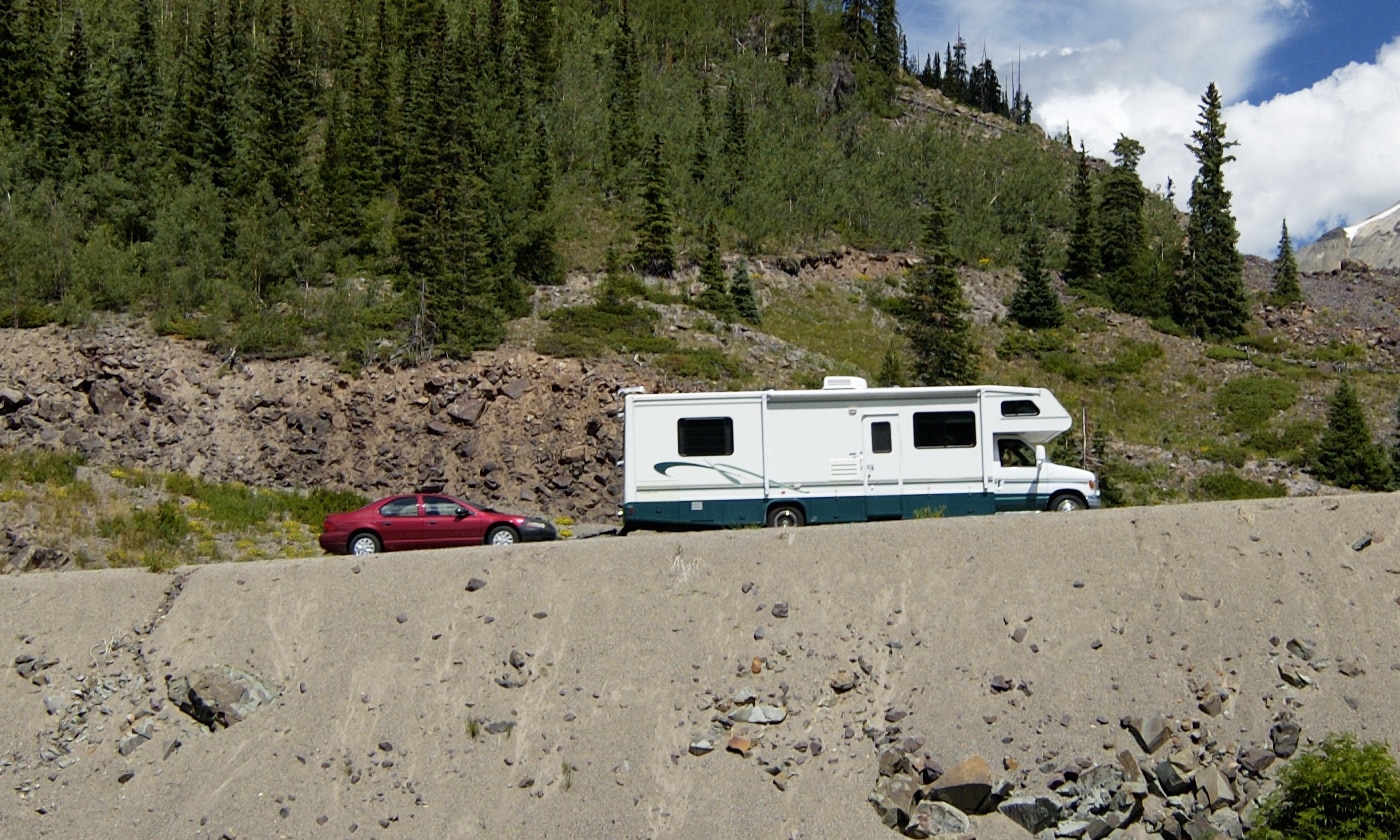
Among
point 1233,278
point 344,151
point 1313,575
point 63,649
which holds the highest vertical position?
point 344,151

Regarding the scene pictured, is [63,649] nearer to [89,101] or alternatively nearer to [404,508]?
[404,508]

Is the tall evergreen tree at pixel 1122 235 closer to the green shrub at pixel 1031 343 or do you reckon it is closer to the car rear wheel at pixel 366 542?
the green shrub at pixel 1031 343

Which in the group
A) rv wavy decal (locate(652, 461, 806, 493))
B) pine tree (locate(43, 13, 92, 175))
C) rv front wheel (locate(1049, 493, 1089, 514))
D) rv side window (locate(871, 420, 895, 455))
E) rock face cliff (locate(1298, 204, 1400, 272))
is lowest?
rv front wheel (locate(1049, 493, 1089, 514))

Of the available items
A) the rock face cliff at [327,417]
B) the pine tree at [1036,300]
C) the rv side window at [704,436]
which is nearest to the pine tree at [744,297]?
the rock face cliff at [327,417]

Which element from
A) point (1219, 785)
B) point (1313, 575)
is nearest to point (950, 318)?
point (1313, 575)

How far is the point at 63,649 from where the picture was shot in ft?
48.6

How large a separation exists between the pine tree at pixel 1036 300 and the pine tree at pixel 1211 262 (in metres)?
8.12

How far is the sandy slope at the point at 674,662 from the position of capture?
40.1 feet

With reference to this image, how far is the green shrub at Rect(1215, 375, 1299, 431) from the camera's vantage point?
44812mm

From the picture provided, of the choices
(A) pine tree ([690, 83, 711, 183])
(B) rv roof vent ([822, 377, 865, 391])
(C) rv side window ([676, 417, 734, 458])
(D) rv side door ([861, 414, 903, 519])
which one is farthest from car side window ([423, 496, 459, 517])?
(A) pine tree ([690, 83, 711, 183])

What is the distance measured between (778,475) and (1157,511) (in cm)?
635

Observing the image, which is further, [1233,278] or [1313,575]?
[1233,278]

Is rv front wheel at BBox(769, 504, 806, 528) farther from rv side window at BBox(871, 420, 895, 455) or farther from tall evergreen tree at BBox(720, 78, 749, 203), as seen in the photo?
tall evergreen tree at BBox(720, 78, 749, 203)

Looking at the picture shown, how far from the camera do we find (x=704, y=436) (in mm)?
19156
